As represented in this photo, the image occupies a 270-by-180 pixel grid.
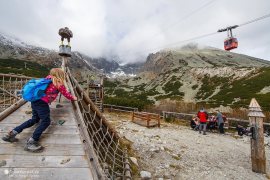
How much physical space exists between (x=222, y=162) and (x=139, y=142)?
352cm

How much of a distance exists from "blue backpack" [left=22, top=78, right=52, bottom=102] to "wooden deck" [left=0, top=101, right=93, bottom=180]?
Answer: 2.10 feet

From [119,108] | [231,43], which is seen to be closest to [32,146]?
[231,43]

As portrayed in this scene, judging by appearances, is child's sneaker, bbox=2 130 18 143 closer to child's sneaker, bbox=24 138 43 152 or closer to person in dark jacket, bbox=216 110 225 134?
child's sneaker, bbox=24 138 43 152

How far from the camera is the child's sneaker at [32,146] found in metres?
3.61

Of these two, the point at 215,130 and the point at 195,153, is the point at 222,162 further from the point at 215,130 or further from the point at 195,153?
the point at 215,130

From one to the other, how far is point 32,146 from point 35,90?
0.98m

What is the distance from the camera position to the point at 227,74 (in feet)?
191

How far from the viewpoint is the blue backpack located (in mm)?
4035

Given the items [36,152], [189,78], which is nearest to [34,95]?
[36,152]

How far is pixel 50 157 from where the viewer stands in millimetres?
3564

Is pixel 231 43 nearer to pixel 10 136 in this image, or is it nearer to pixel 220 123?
pixel 220 123

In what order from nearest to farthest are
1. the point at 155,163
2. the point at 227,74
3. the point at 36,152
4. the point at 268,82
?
1. the point at 36,152
2. the point at 155,163
3. the point at 268,82
4. the point at 227,74

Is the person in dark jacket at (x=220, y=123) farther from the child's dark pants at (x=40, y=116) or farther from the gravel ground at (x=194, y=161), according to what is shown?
the child's dark pants at (x=40, y=116)

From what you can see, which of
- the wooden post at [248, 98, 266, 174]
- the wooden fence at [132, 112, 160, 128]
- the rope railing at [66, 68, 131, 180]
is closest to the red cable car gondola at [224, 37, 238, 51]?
the wooden fence at [132, 112, 160, 128]
